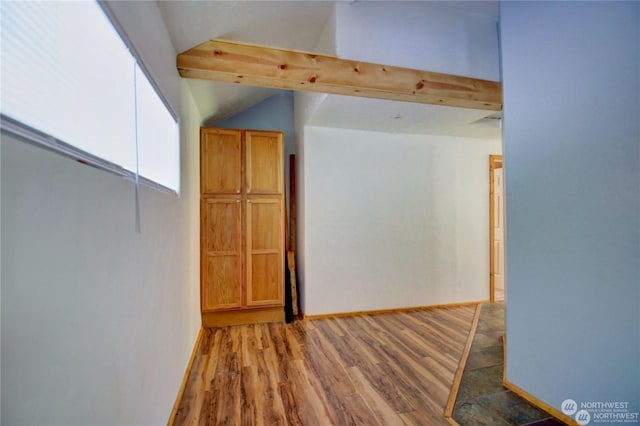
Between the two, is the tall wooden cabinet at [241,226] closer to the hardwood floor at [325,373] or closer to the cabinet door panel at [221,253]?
the cabinet door panel at [221,253]

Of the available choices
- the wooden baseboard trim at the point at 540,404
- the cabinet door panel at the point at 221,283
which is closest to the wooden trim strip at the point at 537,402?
the wooden baseboard trim at the point at 540,404

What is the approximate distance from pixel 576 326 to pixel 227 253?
3.03m

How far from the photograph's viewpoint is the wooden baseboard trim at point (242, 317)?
335 centimetres

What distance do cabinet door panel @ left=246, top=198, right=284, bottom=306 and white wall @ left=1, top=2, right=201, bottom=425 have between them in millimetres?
1685

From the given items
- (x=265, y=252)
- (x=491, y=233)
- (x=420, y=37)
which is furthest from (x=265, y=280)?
(x=491, y=233)

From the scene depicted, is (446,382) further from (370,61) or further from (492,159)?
(492,159)

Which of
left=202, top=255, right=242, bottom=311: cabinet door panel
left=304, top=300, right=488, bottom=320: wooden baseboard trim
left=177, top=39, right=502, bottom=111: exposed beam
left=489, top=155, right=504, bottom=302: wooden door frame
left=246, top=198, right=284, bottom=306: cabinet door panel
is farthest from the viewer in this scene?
left=489, top=155, right=504, bottom=302: wooden door frame

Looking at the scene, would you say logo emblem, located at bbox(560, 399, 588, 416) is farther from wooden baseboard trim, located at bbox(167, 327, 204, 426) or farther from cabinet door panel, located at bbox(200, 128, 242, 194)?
cabinet door panel, located at bbox(200, 128, 242, 194)

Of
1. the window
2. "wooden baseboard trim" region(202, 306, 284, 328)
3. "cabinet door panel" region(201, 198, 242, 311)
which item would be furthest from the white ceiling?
"wooden baseboard trim" region(202, 306, 284, 328)

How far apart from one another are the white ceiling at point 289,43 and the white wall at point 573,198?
3.03 feet

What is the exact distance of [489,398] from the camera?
2053mm

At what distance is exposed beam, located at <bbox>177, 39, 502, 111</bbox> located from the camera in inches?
80.4

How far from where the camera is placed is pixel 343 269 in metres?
3.74

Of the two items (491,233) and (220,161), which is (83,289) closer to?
(220,161)
